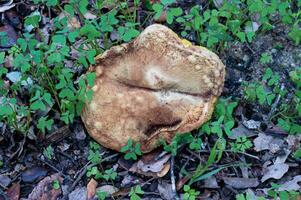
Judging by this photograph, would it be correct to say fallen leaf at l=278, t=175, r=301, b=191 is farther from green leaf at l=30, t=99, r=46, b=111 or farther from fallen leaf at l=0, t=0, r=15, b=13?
fallen leaf at l=0, t=0, r=15, b=13

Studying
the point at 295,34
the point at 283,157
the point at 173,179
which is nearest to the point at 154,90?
the point at 173,179

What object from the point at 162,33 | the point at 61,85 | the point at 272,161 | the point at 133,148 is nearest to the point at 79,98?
the point at 61,85

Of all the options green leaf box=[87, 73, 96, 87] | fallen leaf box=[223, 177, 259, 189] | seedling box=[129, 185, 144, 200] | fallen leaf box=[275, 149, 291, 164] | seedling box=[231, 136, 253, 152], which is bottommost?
fallen leaf box=[223, 177, 259, 189]

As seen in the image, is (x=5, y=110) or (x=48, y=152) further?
(x=48, y=152)

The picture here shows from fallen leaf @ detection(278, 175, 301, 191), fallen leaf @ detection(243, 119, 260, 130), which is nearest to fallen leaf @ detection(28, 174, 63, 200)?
fallen leaf @ detection(243, 119, 260, 130)

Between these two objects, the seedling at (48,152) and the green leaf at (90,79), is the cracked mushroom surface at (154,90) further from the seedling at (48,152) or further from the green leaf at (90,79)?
the seedling at (48,152)

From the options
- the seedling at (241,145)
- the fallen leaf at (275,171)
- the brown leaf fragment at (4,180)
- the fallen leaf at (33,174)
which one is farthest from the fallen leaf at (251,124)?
the brown leaf fragment at (4,180)

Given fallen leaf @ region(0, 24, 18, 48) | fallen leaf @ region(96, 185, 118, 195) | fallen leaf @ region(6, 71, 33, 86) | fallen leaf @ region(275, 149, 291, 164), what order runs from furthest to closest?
→ fallen leaf @ region(0, 24, 18, 48) < fallen leaf @ region(6, 71, 33, 86) < fallen leaf @ region(275, 149, 291, 164) < fallen leaf @ region(96, 185, 118, 195)

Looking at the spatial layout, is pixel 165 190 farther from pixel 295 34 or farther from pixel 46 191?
pixel 295 34
